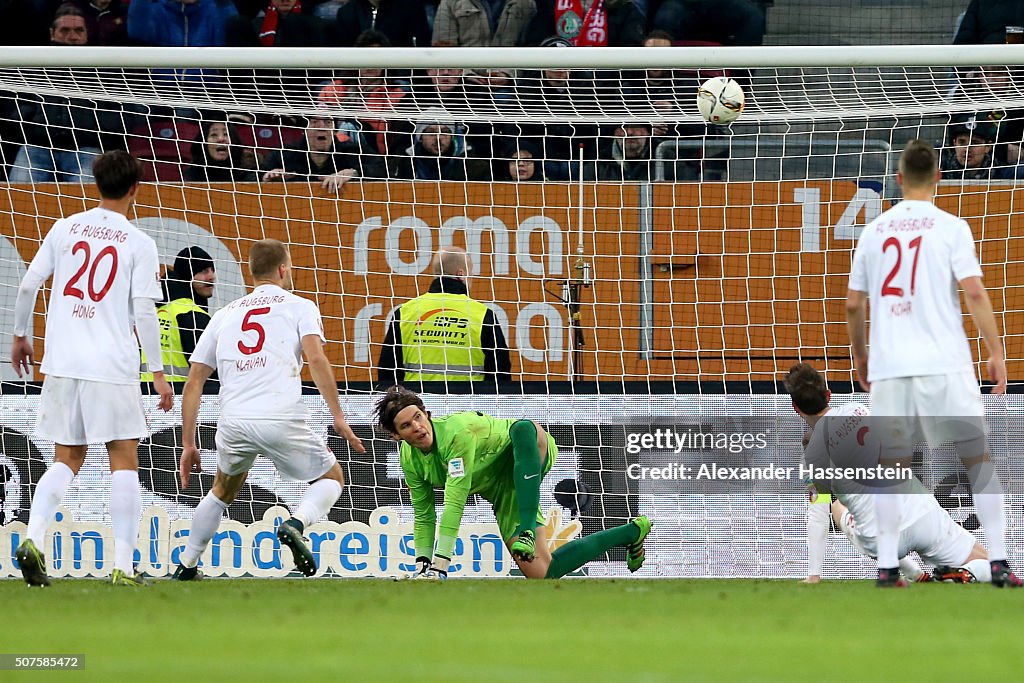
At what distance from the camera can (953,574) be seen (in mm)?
Result: 8969

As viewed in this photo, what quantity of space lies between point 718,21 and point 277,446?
8.33m

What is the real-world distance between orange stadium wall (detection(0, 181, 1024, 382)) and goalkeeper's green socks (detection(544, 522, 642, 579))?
6.86ft

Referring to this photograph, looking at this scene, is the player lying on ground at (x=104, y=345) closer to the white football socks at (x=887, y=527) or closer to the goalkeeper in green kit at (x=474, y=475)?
the goalkeeper in green kit at (x=474, y=475)

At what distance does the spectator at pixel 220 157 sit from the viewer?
11.7 metres

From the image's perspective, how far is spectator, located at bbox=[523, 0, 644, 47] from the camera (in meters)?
14.5

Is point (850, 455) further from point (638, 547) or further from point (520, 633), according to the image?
point (520, 633)

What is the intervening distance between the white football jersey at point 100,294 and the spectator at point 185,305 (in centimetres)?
330

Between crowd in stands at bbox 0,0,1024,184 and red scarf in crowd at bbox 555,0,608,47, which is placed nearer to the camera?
crowd in stands at bbox 0,0,1024,184

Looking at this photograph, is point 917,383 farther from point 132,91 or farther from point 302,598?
point 132,91

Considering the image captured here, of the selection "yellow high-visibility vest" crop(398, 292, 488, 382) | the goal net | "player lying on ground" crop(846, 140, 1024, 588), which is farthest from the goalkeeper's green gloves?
"player lying on ground" crop(846, 140, 1024, 588)

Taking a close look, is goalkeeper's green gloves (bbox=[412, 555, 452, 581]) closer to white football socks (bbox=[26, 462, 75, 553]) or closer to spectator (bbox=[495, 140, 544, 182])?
white football socks (bbox=[26, 462, 75, 553])

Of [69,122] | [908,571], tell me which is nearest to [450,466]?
[908,571]

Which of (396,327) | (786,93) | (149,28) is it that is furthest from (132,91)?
(786,93)

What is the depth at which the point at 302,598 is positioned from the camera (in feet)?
22.5
